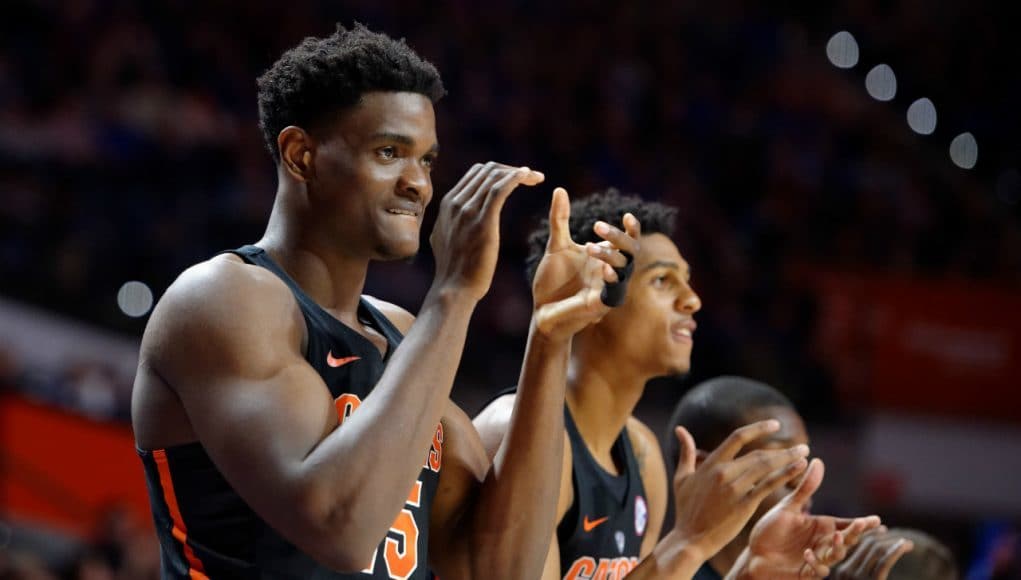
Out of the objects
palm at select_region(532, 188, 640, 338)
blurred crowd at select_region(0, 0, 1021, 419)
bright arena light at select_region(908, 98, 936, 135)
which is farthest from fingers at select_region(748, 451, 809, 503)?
bright arena light at select_region(908, 98, 936, 135)

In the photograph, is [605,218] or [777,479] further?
[605,218]

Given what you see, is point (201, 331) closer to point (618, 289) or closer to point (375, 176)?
point (375, 176)

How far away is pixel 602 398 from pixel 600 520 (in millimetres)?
437

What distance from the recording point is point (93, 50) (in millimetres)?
9125

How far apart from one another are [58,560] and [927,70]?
10.2m

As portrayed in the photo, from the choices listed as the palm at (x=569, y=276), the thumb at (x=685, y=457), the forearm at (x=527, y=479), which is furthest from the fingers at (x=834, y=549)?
the palm at (x=569, y=276)

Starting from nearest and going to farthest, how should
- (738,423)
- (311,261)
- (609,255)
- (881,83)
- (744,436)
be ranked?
(311,261) → (609,255) → (744,436) → (738,423) → (881,83)

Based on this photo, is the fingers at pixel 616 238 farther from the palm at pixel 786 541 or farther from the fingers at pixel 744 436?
the palm at pixel 786 541

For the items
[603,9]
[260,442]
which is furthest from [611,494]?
[603,9]

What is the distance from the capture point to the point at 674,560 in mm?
3094

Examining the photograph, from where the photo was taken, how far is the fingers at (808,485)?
315cm

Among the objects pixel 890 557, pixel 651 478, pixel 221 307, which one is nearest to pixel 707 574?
pixel 651 478

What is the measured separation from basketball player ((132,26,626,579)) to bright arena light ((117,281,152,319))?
5239 millimetres

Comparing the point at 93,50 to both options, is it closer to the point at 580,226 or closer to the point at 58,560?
the point at 58,560
